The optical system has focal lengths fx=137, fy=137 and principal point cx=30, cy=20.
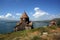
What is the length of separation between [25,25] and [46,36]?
13491 mm

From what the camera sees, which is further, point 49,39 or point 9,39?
point 9,39

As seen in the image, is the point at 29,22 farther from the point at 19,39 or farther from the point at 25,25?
the point at 19,39

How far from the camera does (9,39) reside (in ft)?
27.9

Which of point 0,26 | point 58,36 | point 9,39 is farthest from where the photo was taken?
point 0,26

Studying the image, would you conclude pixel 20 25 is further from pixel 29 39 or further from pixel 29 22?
pixel 29 39

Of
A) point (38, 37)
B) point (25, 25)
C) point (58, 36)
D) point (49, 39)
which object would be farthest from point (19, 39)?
point (25, 25)

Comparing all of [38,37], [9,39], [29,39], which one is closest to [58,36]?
[38,37]

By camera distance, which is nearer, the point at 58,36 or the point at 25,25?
the point at 58,36

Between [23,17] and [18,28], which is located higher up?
[23,17]

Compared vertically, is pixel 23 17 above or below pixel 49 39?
above

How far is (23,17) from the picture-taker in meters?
22.5

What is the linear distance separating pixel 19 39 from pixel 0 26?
1391 centimetres

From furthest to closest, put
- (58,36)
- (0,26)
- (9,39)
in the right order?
(0,26) < (9,39) < (58,36)

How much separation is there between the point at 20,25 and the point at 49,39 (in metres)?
14.6
